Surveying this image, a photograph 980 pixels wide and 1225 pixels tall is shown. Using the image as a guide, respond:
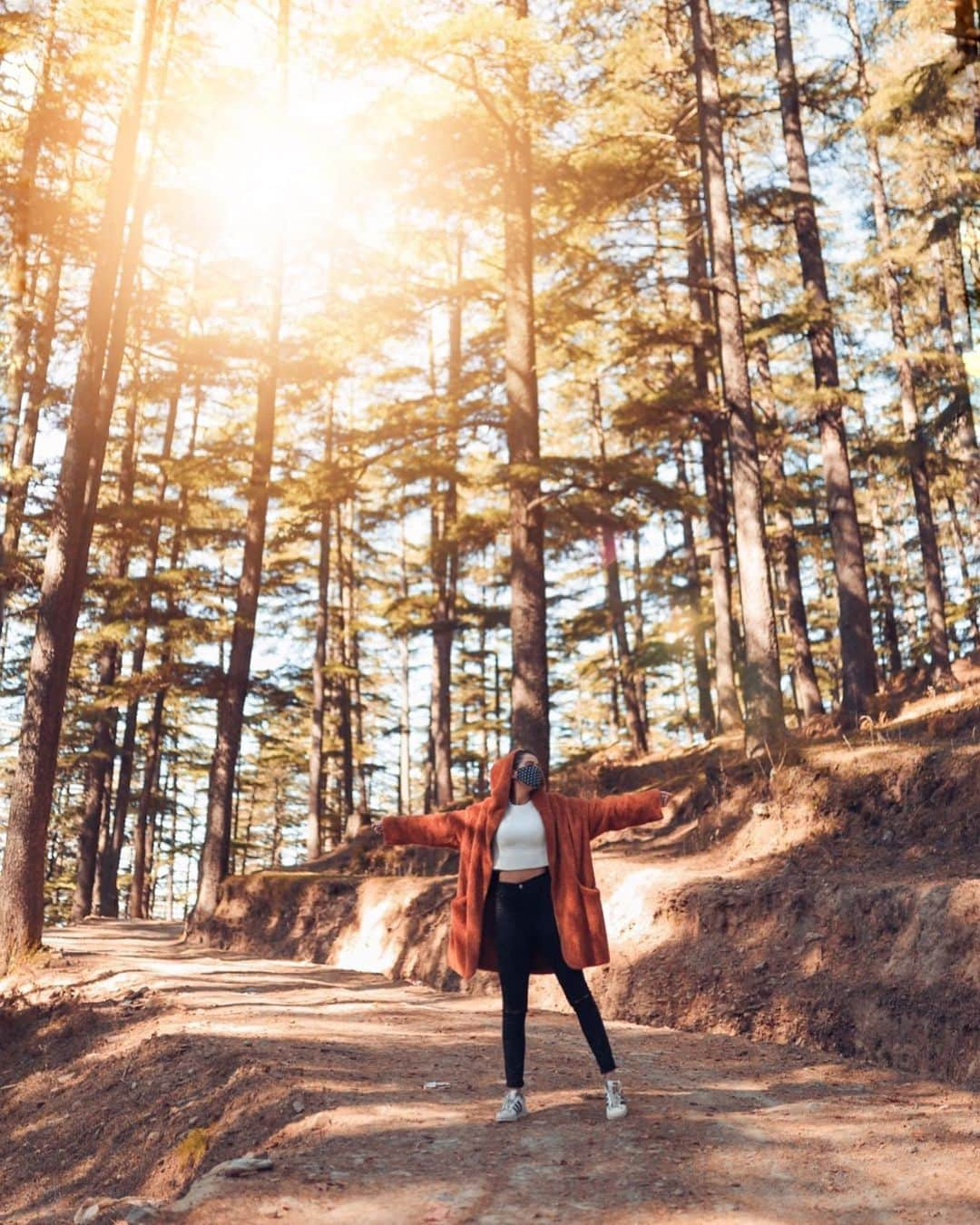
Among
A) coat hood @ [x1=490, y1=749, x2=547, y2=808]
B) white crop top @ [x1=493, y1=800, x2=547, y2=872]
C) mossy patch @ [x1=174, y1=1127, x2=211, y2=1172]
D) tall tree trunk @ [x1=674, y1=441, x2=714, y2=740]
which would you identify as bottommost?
mossy patch @ [x1=174, y1=1127, x2=211, y2=1172]

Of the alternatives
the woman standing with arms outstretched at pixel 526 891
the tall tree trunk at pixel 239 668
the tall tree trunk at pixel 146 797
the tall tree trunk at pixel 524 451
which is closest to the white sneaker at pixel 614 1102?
the woman standing with arms outstretched at pixel 526 891

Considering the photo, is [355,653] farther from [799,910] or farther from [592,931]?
[592,931]

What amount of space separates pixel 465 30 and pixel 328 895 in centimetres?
1277

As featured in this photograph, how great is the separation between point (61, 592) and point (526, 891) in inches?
359

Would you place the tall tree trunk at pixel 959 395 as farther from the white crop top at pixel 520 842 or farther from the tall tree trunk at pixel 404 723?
the tall tree trunk at pixel 404 723

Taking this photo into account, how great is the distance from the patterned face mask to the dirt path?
199cm

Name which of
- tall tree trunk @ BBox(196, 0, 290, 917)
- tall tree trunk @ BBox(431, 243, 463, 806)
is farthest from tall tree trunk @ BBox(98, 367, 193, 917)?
tall tree trunk @ BBox(431, 243, 463, 806)

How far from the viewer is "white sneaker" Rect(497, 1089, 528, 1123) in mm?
5906

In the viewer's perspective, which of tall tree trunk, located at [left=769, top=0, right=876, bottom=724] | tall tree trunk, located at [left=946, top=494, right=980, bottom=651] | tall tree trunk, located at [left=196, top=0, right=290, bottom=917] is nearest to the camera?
tall tree trunk, located at [left=769, top=0, right=876, bottom=724]

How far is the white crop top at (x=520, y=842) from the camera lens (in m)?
6.19

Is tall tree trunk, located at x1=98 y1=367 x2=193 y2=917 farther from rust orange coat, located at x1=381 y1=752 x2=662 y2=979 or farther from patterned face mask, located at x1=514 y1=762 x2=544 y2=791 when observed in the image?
patterned face mask, located at x1=514 y1=762 x2=544 y2=791

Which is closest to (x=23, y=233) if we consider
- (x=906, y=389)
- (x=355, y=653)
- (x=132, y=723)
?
(x=132, y=723)

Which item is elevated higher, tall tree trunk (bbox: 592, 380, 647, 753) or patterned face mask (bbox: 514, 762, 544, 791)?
tall tree trunk (bbox: 592, 380, 647, 753)

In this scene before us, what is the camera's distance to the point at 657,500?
14.4 metres
